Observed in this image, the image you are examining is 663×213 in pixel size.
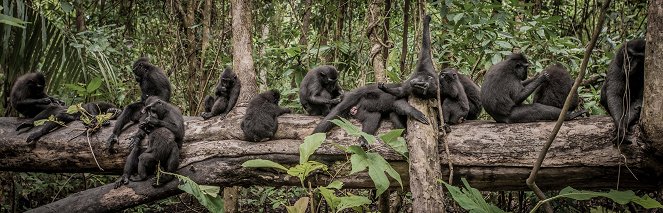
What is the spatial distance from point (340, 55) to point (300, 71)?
3.62ft

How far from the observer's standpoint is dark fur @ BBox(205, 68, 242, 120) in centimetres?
844

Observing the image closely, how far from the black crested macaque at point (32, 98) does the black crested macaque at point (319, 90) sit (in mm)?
3585

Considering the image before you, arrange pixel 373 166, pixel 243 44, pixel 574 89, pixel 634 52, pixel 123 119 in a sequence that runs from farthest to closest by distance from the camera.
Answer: pixel 243 44 → pixel 123 119 → pixel 634 52 → pixel 373 166 → pixel 574 89

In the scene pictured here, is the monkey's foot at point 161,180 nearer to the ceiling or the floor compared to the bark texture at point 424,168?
nearer to the floor

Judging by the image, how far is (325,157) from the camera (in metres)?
6.53

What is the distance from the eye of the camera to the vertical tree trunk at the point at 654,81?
186 inches

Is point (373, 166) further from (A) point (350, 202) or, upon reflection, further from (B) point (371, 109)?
(B) point (371, 109)

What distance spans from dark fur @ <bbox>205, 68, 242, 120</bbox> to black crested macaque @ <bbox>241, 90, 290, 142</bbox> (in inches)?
42.5

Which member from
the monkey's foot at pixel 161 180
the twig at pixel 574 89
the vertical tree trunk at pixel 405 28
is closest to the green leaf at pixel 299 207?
the twig at pixel 574 89

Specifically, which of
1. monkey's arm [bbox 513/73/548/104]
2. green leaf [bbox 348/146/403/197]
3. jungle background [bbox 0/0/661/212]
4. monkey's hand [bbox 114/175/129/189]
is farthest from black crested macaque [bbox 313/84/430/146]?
monkey's hand [bbox 114/175/129/189]

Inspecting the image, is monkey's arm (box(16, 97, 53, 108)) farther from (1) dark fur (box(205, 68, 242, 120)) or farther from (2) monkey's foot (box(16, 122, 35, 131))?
(1) dark fur (box(205, 68, 242, 120))

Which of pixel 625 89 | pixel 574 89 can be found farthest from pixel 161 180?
pixel 625 89

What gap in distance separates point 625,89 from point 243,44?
503cm

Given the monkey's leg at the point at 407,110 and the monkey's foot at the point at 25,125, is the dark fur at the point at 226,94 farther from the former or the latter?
the monkey's leg at the point at 407,110
